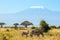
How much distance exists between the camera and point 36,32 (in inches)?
1326

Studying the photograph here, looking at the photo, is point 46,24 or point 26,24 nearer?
point 46,24

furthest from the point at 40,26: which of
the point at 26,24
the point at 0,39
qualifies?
the point at 26,24

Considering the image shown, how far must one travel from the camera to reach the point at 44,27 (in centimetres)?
5047

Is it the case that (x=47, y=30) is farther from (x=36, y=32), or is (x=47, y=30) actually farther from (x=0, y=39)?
(x=0, y=39)

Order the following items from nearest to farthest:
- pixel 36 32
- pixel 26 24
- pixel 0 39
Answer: pixel 0 39
pixel 36 32
pixel 26 24

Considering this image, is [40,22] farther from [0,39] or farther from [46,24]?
[0,39]

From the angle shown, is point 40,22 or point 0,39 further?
point 40,22

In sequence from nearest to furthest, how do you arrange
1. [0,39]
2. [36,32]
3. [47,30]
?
[0,39] < [36,32] < [47,30]

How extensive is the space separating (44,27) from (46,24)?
1.36 metres

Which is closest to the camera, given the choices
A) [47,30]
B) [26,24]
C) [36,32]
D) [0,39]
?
[0,39]

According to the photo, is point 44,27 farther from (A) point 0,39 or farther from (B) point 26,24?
(B) point 26,24

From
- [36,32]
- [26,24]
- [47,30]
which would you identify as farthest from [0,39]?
[26,24]

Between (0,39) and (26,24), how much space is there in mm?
92691

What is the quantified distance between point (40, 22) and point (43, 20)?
3.71ft
